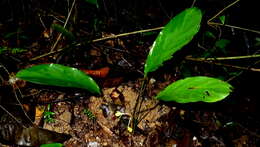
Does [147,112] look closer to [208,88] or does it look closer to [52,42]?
[208,88]

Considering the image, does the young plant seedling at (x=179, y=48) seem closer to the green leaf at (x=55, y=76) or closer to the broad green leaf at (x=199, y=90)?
the broad green leaf at (x=199, y=90)

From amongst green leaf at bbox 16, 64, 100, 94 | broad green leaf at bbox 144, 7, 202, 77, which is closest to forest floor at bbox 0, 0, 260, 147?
green leaf at bbox 16, 64, 100, 94

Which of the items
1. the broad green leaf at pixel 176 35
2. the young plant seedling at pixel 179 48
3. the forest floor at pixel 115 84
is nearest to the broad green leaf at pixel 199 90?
the young plant seedling at pixel 179 48

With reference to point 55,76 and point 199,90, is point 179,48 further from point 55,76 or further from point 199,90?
point 55,76

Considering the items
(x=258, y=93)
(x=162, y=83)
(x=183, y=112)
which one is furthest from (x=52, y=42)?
(x=258, y=93)

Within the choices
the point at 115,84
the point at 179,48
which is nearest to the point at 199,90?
the point at 179,48

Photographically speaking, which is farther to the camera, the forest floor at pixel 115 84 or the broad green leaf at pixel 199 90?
the forest floor at pixel 115 84
